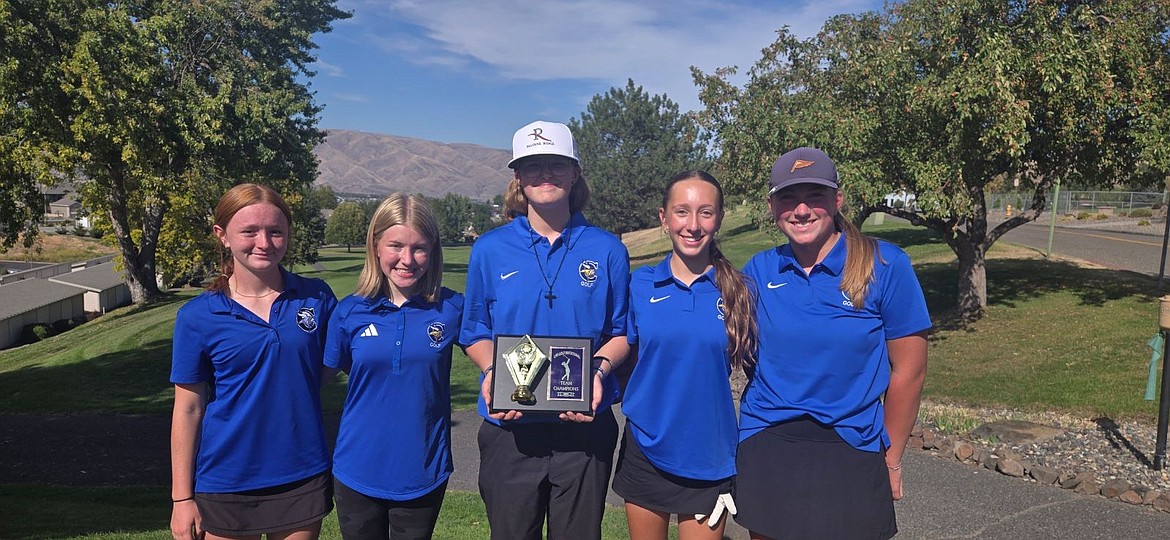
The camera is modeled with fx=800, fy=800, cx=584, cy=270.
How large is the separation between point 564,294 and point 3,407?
16.3 metres

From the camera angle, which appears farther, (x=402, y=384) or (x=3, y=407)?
(x=3, y=407)

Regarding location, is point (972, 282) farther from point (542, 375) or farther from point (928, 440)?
point (542, 375)

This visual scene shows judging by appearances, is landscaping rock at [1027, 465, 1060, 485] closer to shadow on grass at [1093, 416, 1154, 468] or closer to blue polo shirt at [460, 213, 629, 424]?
shadow on grass at [1093, 416, 1154, 468]

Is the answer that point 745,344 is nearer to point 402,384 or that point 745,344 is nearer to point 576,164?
point 576,164

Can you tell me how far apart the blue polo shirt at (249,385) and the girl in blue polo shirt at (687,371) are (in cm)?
145

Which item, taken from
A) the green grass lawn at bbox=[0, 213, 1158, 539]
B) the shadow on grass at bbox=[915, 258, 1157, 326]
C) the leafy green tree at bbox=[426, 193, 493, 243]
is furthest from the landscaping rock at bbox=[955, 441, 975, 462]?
the leafy green tree at bbox=[426, 193, 493, 243]

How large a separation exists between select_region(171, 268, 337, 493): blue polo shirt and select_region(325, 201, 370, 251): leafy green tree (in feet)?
354

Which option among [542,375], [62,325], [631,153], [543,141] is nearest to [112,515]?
[542,375]

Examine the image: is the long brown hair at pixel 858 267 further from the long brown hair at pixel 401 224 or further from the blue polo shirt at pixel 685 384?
the long brown hair at pixel 401 224

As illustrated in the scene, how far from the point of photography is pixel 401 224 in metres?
3.65

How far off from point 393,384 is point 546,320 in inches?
28.8

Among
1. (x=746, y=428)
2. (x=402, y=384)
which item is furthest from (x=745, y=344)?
(x=402, y=384)

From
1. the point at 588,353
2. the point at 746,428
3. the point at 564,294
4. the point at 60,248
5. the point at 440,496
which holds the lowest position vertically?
the point at 60,248

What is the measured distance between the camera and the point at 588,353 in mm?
3387
